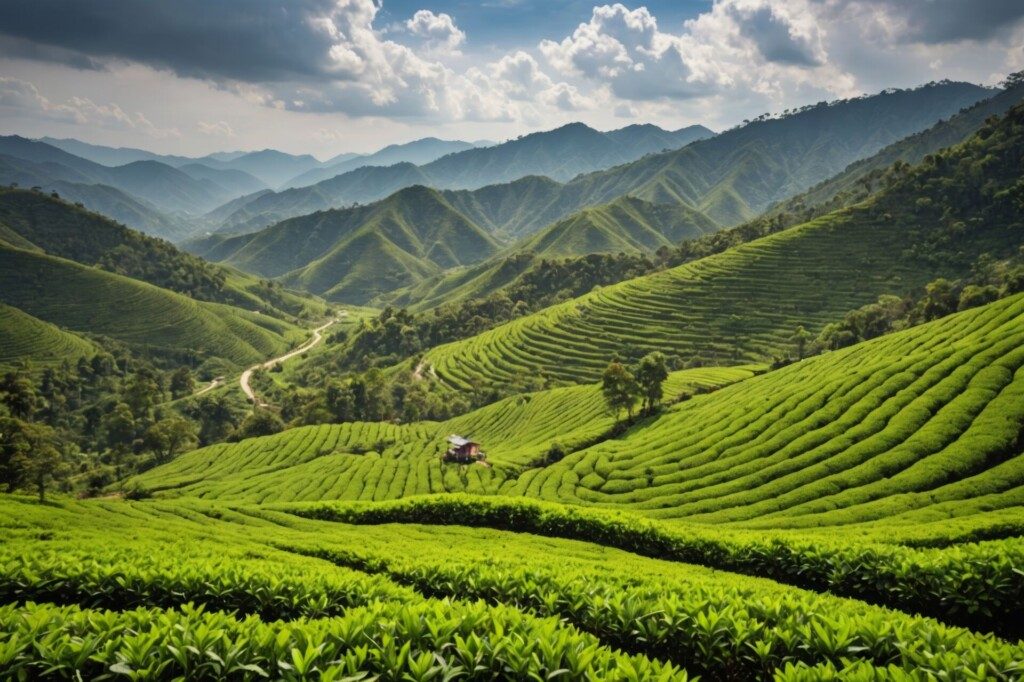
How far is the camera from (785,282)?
137 metres

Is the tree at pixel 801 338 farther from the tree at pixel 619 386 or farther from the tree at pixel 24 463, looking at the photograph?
the tree at pixel 24 463

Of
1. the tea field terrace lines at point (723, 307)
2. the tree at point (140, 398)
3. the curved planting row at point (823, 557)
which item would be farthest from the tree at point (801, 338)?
the tree at point (140, 398)

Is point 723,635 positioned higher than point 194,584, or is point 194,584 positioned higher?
point 723,635

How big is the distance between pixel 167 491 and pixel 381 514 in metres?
44.2

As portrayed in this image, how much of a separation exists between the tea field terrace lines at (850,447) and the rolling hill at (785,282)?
216 ft

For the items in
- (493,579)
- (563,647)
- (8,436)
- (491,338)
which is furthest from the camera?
(491,338)

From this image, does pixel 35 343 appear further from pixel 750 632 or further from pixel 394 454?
pixel 750 632

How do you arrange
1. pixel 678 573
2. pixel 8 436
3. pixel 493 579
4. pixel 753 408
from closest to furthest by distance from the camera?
pixel 493 579, pixel 678 573, pixel 8 436, pixel 753 408

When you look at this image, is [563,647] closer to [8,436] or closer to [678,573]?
[678,573]

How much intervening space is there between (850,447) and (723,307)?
9892 cm

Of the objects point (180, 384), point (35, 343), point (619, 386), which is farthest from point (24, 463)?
point (35, 343)

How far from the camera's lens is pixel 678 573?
1897 centimetres

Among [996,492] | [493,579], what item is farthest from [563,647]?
[996,492]

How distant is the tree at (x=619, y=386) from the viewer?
2746 inches
